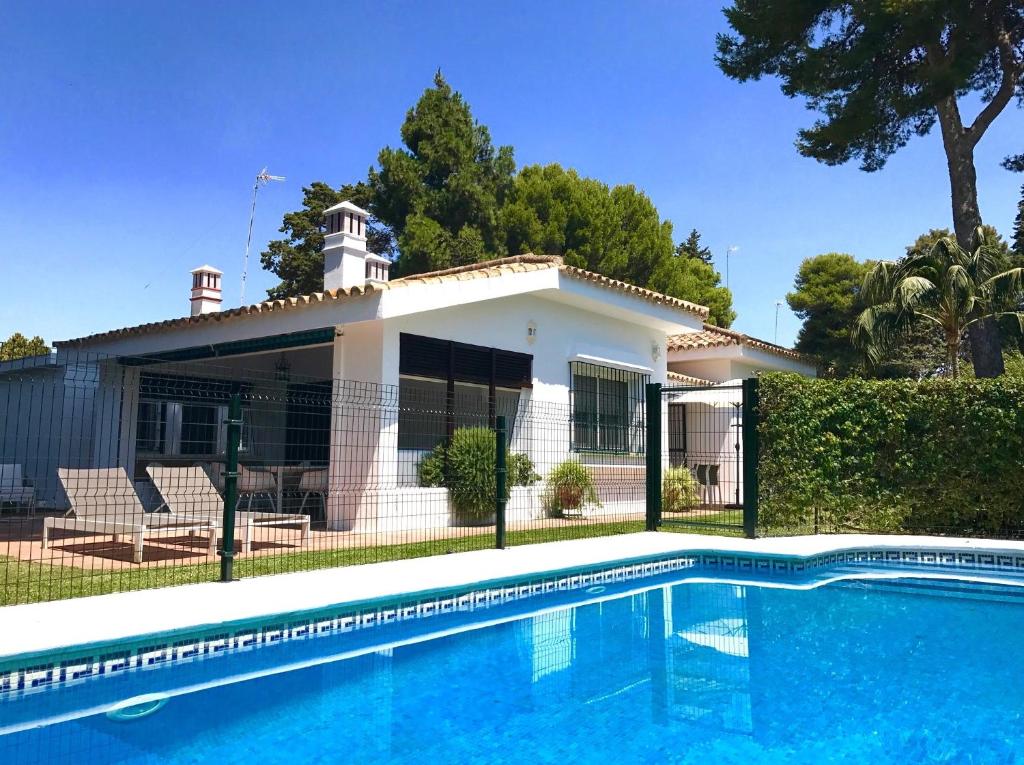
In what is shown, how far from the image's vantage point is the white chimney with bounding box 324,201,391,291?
14.5 metres

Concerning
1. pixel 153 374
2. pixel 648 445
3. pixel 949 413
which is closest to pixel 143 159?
pixel 153 374

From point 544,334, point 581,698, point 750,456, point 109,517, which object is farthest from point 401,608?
point 544,334

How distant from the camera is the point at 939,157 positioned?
67.7ft

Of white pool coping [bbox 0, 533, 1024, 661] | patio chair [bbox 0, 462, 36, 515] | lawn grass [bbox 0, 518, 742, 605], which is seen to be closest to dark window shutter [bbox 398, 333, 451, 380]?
lawn grass [bbox 0, 518, 742, 605]

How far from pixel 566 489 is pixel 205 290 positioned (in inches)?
361

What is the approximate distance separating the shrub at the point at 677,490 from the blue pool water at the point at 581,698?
317 inches

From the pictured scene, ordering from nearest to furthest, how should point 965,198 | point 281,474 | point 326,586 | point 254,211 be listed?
point 326,586, point 281,474, point 965,198, point 254,211

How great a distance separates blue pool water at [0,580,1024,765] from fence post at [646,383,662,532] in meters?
4.86

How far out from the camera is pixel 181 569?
7.99m

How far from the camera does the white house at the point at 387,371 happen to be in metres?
11.5

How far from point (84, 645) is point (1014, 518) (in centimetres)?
1231

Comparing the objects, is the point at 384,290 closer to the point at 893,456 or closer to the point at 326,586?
the point at 326,586

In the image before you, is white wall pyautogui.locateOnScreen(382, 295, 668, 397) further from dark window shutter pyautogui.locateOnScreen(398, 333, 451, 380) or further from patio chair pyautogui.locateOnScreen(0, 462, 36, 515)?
patio chair pyautogui.locateOnScreen(0, 462, 36, 515)

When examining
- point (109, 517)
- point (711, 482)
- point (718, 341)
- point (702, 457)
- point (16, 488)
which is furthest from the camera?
point (718, 341)
